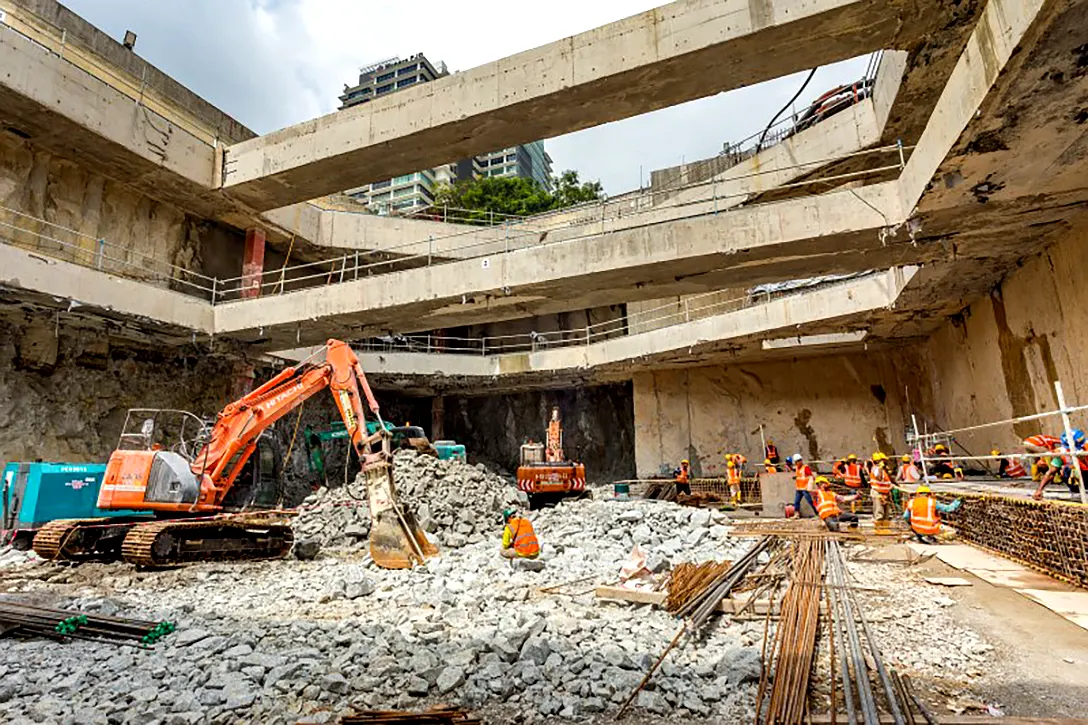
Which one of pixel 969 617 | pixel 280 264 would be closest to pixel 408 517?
pixel 969 617

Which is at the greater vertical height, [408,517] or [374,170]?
[374,170]

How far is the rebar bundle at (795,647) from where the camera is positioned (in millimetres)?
3238

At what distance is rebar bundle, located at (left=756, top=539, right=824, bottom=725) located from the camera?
10.6ft

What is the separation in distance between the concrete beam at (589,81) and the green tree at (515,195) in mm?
20780

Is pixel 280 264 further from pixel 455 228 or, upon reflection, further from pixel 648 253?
pixel 648 253

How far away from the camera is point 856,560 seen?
7.49 metres

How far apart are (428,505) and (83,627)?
5.87 m

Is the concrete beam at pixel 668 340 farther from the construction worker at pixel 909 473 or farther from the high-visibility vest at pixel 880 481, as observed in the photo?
the high-visibility vest at pixel 880 481

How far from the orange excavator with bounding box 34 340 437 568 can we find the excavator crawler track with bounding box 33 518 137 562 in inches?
0.5

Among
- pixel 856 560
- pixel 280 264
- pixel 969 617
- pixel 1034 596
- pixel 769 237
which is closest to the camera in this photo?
pixel 969 617

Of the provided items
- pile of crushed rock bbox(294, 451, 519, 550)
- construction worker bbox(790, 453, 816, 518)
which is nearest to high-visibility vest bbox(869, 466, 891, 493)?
construction worker bbox(790, 453, 816, 518)

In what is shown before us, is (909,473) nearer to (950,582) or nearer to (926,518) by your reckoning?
(926,518)

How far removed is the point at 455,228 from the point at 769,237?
13557 mm

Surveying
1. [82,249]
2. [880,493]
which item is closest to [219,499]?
[82,249]
